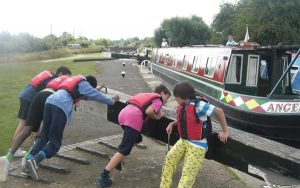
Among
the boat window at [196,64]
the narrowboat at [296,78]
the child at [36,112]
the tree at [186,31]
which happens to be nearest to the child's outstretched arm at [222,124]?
the child at [36,112]

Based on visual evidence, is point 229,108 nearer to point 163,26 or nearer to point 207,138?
point 207,138

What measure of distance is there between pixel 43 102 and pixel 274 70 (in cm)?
584

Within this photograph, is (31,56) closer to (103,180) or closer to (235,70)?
(235,70)

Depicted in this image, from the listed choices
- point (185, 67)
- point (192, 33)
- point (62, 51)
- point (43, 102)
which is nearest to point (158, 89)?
point (43, 102)

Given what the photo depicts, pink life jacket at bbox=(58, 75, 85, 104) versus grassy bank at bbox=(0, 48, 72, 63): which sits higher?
pink life jacket at bbox=(58, 75, 85, 104)

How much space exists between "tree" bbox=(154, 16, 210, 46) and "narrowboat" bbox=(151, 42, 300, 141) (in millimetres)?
53144

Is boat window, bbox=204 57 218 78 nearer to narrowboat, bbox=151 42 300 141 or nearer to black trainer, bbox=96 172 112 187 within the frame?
narrowboat, bbox=151 42 300 141

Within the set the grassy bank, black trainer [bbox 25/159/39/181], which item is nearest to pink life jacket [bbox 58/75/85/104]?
black trainer [bbox 25/159/39/181]

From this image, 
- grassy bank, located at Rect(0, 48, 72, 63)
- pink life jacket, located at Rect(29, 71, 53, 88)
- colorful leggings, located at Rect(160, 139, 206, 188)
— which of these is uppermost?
pink life jacket, located at Rect(29, 71, 53, 88)

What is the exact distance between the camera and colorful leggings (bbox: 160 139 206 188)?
4379mm

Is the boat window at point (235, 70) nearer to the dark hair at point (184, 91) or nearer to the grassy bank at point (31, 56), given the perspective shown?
the dark hair at point (184, 91)

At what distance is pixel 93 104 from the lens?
7.14m

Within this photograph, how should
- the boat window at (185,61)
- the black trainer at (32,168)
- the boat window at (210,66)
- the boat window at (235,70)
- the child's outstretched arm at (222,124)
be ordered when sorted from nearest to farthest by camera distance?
the child's outstretched arm at (222,124), the black trainer at (32,168), the boat window at (235,70), the boat window at (210,66), the boat window at (185,61)

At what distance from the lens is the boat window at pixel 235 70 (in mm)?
9695
